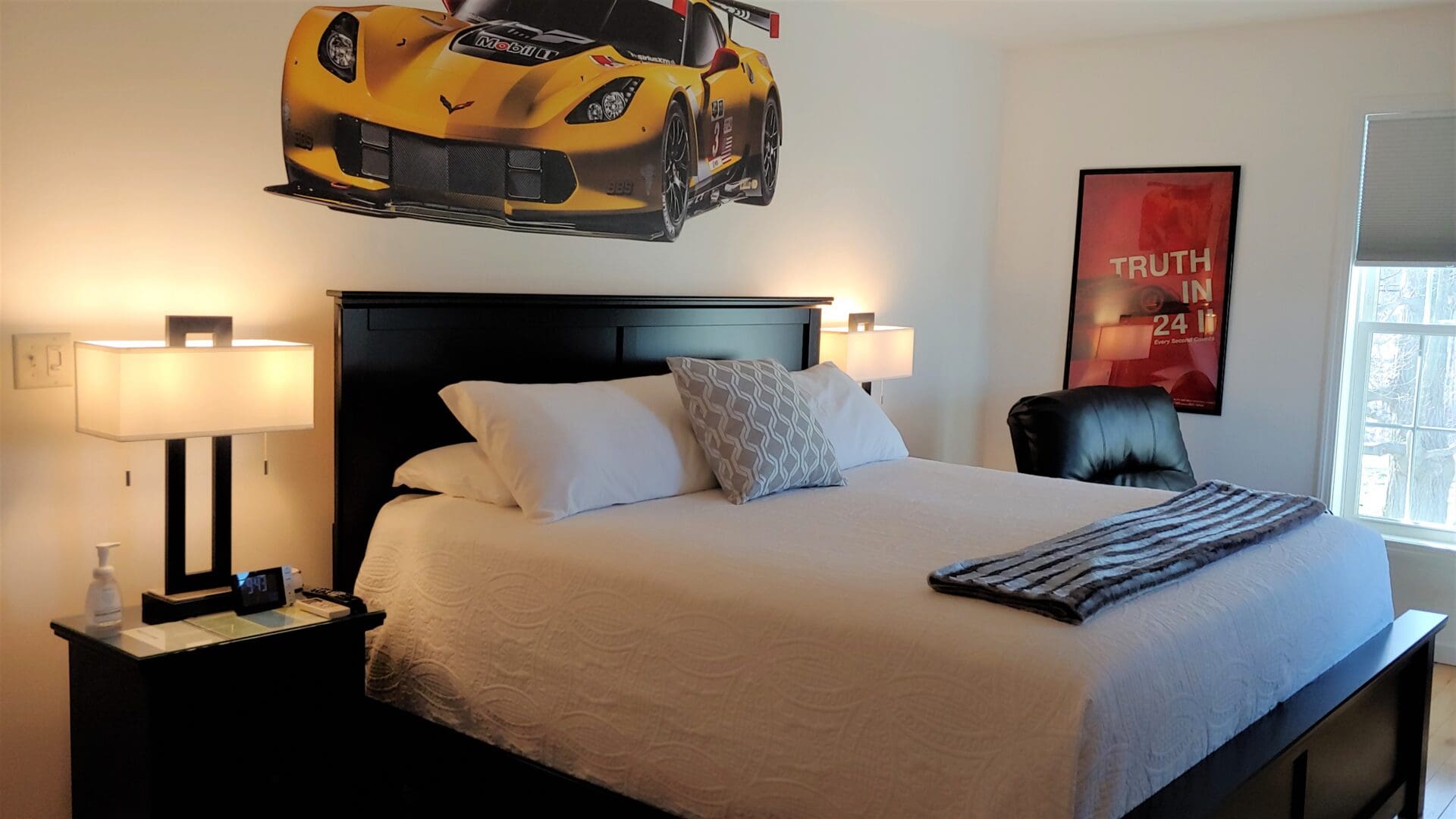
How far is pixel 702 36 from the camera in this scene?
382 centimetres

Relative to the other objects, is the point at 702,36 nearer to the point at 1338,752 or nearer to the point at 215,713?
the point at 215,713

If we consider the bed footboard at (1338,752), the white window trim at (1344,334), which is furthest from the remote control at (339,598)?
the white window trim at (1344,334)

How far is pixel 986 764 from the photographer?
1.86 m

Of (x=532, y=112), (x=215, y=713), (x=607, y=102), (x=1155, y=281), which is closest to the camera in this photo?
(x=215, y=713)

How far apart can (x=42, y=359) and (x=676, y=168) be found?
6.31 ft

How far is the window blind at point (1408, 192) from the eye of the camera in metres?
4.30

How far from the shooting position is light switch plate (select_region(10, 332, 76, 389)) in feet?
7.84

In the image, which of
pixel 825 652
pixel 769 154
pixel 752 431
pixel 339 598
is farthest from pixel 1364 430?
pixel 339 598

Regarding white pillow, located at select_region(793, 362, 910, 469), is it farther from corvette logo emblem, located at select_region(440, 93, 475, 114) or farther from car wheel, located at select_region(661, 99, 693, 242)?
corvette logo emblem, located at select_region(440, 93, 475, 114)

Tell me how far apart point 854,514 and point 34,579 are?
178cm

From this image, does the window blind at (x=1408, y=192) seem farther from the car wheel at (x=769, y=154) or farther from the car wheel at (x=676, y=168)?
the car wheel at (x=676, y=168)

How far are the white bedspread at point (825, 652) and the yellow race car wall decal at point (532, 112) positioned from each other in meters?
0.85

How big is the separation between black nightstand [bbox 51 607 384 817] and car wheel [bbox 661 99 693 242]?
5.65 ft

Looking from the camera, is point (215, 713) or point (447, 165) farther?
point (447, 165)
